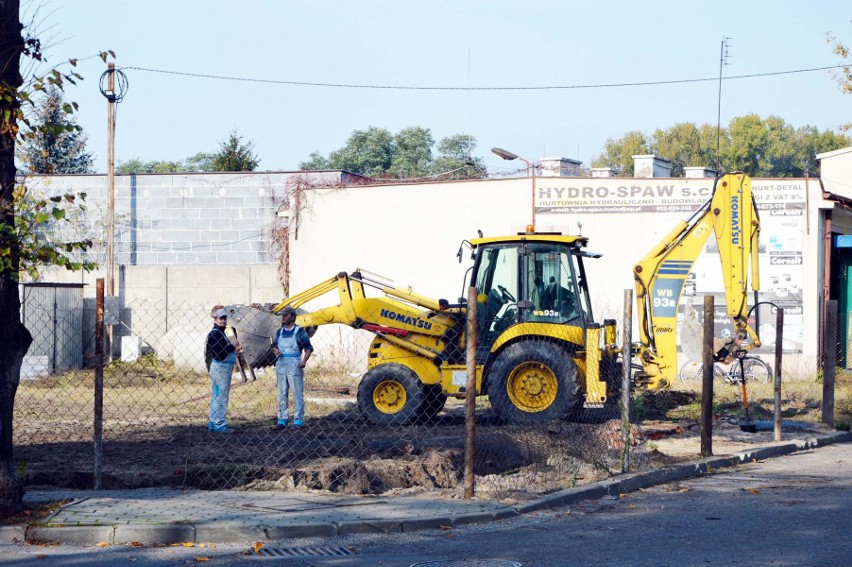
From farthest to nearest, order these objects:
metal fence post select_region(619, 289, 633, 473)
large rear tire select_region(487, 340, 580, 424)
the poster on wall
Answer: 1. the poster on wall
2. large rear tire select_region(487, 340, 580, 424)
3. metal fence post select_region(619, 289, 633, 473)

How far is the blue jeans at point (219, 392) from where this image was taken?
1476cm

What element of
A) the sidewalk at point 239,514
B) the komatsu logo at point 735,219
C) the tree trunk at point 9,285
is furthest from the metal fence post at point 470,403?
the komatsu logo at point 735,219

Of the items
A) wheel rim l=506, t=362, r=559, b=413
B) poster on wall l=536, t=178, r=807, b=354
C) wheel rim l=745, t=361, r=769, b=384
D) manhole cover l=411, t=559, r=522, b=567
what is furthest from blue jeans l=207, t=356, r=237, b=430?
wheel rim l=745, t=361, r=769, b=384

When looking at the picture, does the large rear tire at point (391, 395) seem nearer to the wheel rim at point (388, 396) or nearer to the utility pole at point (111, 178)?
the wheel rim at point (388, 396)

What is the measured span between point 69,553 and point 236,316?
30.1 ft

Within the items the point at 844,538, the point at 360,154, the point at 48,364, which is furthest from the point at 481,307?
the point at 360,154

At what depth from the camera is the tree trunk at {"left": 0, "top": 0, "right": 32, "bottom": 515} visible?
8.41m

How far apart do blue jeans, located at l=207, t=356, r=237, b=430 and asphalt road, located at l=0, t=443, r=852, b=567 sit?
254 inches

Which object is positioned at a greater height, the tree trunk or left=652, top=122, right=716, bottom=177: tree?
left=652, top=122, right=716, bottom=177: tree

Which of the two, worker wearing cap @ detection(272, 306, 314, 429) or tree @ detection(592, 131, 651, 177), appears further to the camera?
tree @ detection(592, 131, 651, 177)

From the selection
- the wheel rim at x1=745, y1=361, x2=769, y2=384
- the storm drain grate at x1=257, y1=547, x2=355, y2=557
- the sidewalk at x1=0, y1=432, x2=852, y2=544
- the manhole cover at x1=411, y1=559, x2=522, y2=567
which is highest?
the wheel rim at x1=745, y1=361, x2=769, y2=384

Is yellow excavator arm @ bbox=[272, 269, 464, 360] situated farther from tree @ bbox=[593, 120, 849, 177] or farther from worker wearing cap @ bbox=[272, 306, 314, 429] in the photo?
tree @ bbox=[593, 120, 849, 177]

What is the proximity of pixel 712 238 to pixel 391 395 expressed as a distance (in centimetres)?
1137

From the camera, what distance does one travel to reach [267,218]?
3095 centimetres
